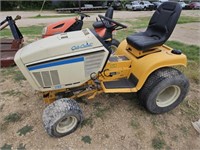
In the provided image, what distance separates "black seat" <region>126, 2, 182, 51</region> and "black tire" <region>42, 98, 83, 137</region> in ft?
3.56

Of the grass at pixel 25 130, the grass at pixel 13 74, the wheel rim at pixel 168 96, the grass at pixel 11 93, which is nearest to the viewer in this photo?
the grass at pixel 25 130

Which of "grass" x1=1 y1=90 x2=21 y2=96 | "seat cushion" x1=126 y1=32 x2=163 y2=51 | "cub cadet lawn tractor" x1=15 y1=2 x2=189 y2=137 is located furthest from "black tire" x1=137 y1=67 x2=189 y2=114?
"grass" x1=1 y1=90 x2=21 y2=96

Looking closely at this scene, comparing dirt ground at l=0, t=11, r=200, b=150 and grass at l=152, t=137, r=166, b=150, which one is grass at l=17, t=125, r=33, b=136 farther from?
grass at l=152, t=137, r=166, b=150

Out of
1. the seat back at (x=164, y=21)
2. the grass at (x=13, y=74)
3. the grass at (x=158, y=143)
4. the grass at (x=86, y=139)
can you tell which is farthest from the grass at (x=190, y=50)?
the grass at (x=13, y=74)

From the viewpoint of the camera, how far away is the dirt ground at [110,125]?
7.06ft

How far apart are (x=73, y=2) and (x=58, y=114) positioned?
2455 cm

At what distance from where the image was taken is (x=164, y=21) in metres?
2.58

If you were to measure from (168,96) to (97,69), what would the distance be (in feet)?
3.63

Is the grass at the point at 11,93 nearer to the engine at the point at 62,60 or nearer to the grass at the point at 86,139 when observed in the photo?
the engine at the point at 62,60

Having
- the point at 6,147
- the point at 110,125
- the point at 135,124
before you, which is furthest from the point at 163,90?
the point at 6,147

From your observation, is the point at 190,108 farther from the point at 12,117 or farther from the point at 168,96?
the point at 12,117

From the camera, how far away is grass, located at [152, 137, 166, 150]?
7.02ft

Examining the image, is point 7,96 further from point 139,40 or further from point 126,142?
point 139,40

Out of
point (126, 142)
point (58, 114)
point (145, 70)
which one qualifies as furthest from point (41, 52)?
point (126, 142)
